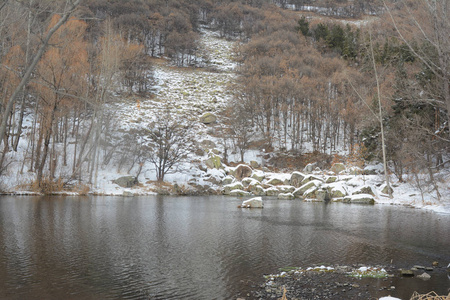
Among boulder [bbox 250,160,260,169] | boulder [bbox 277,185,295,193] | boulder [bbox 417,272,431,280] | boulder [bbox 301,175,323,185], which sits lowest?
boulder [bbox 417,272,431,280]

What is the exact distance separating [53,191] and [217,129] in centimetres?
2509

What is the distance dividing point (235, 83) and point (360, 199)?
36.9 meters

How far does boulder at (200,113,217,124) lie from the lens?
48.4 metres

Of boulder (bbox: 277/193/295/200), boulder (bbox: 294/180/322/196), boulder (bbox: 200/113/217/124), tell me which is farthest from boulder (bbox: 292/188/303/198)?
boulder (bbox: 200/113/217/124)

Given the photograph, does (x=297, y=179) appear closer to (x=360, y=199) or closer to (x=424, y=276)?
(x=360, y=199)

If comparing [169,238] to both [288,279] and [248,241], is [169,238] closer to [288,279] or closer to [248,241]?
[248,241]

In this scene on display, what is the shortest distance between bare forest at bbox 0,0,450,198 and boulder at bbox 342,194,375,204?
351 cm

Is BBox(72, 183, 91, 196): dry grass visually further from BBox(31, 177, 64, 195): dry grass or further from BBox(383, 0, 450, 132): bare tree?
BBox(383, 0, 450, 132): bare tree

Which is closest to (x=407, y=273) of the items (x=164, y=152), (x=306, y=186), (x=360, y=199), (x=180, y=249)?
(x=180, y=249)

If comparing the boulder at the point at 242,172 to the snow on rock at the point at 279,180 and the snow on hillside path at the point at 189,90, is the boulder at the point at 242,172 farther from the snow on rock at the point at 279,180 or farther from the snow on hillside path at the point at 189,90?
the snow on hillside path at the point at 189,90

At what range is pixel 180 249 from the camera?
10.3 meters

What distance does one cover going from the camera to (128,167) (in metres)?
32.4

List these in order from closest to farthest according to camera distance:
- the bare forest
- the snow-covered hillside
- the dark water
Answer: the dark water
the bare forest
the snow-covered hillside

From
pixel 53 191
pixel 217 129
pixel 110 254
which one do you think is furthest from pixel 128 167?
pixel 110 254
